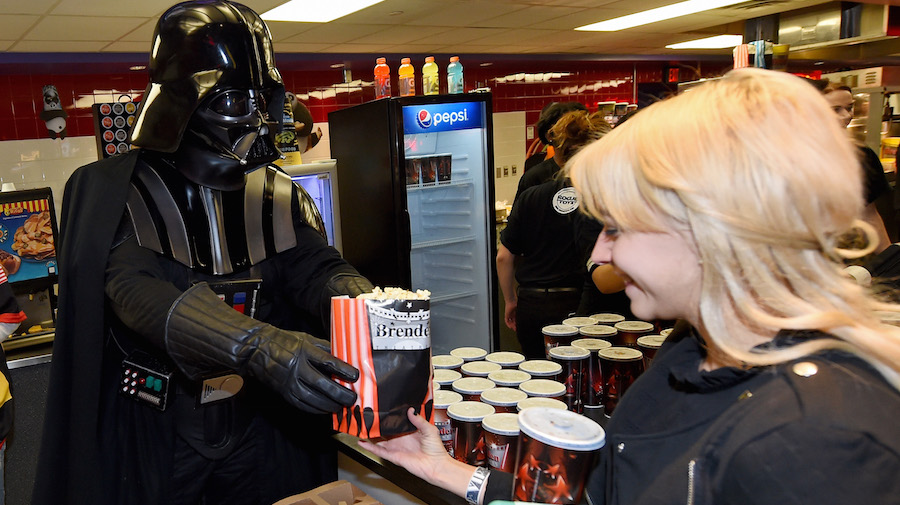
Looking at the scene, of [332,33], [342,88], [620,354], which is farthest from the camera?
[342,88]

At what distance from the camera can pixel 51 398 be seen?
5.57 feet

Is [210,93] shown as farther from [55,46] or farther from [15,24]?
[55,46]

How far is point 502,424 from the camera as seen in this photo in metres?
1.52

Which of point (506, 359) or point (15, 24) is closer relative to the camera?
point (506, 359)

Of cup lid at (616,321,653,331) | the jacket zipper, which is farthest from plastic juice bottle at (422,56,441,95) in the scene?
the jacket zipper

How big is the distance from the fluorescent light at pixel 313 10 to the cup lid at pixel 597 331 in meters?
3.72

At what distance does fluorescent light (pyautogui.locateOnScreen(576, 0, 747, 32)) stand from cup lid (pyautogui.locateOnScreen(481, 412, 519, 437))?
5519mm

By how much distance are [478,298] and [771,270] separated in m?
4.06

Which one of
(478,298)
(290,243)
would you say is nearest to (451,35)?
(478,298)

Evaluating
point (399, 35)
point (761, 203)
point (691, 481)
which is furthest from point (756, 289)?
point (399, 35)

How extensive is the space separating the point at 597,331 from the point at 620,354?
270 mm

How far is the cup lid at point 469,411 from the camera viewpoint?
62.2 inches

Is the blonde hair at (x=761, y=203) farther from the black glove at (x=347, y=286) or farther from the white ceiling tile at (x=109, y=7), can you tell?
the white ceiling tile at (x=109, y=7)

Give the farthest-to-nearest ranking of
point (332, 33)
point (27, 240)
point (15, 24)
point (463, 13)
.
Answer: point (332, 33)
point (463, 13)
point (15, 24)
point (27, 240)
